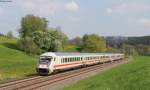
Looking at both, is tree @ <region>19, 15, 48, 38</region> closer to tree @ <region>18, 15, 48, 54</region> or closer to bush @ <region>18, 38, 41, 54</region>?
tree @ <region>18, 15, 48, 54</region>

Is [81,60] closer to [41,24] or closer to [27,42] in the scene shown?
[27,42]

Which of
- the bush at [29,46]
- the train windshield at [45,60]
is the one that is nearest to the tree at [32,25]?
the bush at [29,46]

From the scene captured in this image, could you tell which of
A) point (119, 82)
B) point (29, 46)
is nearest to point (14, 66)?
point (119, 82)

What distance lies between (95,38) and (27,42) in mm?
75107

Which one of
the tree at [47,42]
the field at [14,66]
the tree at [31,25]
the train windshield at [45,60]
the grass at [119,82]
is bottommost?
the field at [14,66]

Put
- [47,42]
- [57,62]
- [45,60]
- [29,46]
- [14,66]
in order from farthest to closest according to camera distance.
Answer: [47,42] → [29,46] → [14,66] → [57,62] → [45,60]

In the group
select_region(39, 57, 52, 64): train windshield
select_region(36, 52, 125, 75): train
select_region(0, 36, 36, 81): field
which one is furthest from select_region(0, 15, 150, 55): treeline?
select_region(39, 57, 52, 64): train windshield

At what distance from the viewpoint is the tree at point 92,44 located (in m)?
177

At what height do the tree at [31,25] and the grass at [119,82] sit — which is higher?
the tree at [31,25]

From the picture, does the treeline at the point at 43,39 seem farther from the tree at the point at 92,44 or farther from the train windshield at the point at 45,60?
the train windshield at the point at 45,60

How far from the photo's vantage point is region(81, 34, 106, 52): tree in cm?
17695

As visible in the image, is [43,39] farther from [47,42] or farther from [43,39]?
[47,42]

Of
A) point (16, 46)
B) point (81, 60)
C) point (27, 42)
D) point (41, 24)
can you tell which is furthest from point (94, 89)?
point (41, 24)

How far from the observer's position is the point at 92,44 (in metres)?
180
